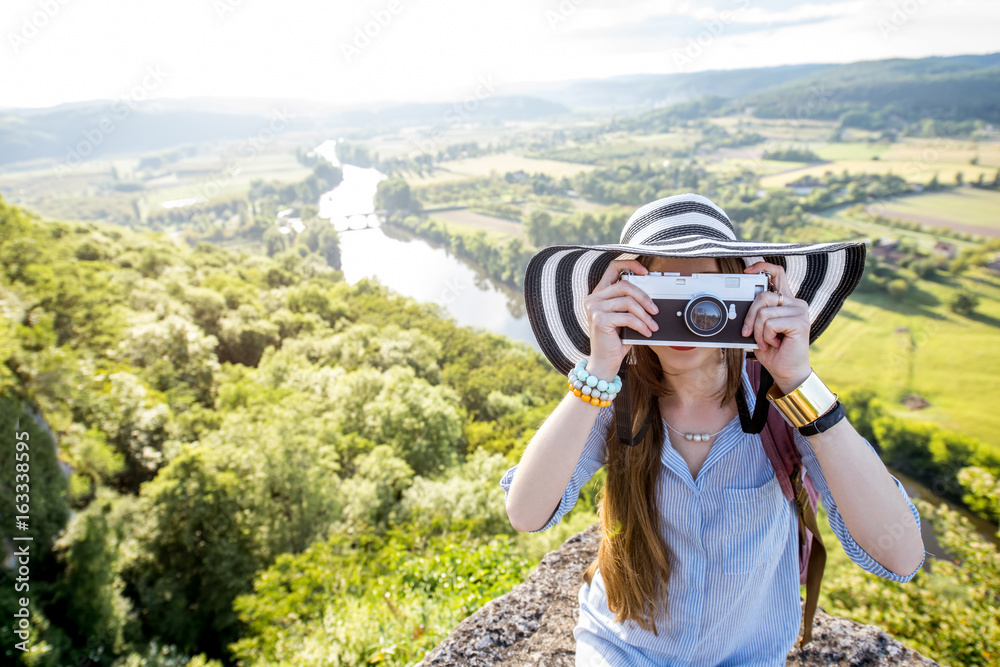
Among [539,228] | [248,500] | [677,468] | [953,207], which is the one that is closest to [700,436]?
[677,468]

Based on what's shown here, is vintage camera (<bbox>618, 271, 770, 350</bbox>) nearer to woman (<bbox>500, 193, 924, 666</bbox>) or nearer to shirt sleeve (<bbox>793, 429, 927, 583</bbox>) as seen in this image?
woman (<bbox>500, 193, 924, 666</bbox>)

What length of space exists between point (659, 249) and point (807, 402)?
66cm

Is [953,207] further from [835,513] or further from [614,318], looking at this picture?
[614,318]

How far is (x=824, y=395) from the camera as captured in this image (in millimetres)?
1433

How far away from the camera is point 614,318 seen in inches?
61.2

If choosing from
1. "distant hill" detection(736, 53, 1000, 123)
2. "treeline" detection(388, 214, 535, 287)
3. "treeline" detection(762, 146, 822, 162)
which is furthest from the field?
"distant hill" detection(736, 53, 1000, 123)

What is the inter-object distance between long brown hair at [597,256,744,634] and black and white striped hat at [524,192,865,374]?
0.53ft

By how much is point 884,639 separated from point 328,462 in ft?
39.7

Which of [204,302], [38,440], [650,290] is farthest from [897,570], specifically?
[204,302]

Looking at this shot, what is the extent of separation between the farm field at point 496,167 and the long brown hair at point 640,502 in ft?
242

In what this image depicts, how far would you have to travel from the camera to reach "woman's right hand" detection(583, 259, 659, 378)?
154 cm

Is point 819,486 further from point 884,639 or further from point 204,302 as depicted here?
point 204,302

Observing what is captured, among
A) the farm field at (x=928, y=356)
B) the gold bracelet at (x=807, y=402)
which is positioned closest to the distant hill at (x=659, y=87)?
the farm field at (x=928, y=356)
